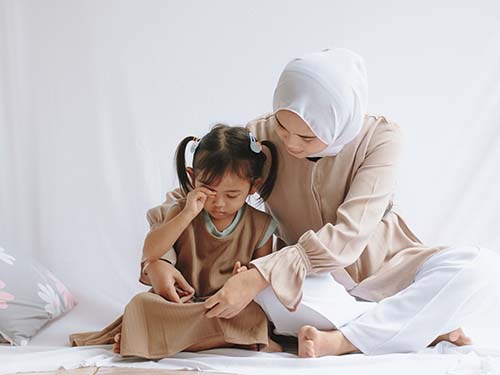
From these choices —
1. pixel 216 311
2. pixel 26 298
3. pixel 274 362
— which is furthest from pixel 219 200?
pixel 26 298

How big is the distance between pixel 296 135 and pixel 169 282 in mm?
387

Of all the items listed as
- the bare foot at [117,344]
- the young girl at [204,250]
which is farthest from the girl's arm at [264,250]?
the bare foot at [117,344]

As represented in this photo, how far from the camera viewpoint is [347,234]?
187 centimetres

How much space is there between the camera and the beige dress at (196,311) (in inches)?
72.9

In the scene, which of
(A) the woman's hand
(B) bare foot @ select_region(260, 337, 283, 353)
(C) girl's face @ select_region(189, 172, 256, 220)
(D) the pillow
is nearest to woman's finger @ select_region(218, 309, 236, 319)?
(A) the woman's hand

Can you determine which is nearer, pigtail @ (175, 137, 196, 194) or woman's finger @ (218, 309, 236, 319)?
woman's finger @ (218, 309, 236, 319)

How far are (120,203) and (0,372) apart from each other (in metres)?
0.87

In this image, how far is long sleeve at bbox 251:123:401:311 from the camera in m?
1.82

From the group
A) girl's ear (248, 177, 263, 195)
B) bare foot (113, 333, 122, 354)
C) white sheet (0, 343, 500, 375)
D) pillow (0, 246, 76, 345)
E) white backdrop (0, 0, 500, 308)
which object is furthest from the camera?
white backdrop (0, 0, 500, 308)

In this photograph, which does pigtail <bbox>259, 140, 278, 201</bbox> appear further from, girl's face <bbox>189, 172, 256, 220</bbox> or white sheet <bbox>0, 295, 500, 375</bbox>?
white sheet <bbox>0, 295, 500, 375</bbox>

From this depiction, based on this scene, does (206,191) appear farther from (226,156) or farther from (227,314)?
(227,314)

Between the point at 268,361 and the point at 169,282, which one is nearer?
the point at 268,361

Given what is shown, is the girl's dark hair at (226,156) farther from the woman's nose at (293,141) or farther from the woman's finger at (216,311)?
the woman's finger at (216,311)

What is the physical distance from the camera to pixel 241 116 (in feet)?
8.43
